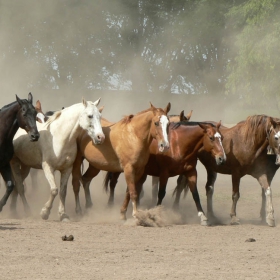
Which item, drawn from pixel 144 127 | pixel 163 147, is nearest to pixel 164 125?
pixel 163 147

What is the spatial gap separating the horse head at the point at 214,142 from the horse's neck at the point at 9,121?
291 centimetres

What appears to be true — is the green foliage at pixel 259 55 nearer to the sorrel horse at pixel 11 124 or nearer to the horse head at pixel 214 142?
the horse head at pixel 214 142

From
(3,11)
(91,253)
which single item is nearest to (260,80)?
(3,11)

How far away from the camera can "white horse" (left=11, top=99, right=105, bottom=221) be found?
40.8ft

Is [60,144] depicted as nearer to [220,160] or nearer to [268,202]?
[220,160]

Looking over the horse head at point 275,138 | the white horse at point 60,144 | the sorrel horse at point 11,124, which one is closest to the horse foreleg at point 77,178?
the white horse at point 60,144

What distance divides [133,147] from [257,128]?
6.97 ft

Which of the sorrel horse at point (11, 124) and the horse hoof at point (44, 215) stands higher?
the sorrel horse at point (11, 124)

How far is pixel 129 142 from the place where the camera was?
40.7ft

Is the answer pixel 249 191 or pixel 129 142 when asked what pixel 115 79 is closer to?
pixel 249 191

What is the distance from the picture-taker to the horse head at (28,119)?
11.9 meters

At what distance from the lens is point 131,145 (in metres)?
12.4

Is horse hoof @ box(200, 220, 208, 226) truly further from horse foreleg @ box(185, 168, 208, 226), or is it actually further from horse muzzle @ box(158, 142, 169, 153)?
horse muzzle @ box(158, 142, 169, 153)

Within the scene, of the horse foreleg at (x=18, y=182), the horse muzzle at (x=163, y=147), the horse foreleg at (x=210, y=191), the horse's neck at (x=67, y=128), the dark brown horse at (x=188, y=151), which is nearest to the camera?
the horse muzzle at (x=163, y=147)
